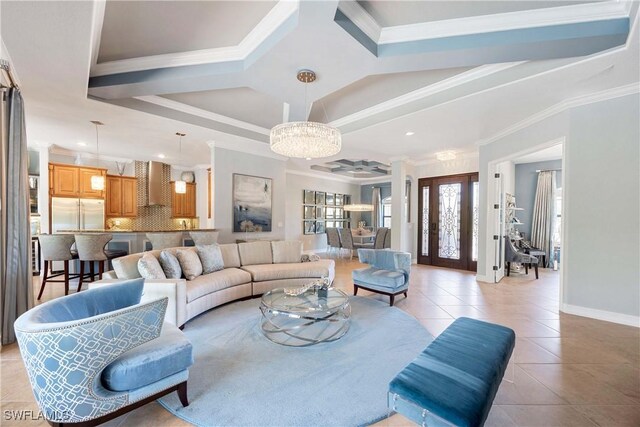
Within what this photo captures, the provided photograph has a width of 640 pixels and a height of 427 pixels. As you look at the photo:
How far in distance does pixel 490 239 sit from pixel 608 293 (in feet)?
7.06

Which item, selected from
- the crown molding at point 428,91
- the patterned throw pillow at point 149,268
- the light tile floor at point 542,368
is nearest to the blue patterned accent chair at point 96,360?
the light tile floor at point 542,368

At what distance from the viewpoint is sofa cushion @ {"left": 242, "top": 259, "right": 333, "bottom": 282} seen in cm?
434

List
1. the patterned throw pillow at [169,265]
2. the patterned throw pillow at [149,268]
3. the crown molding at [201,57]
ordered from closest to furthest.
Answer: the crown molding at [201,57], the patterned throw pillow at [149,268], the patterned throw pillow at [169,265]

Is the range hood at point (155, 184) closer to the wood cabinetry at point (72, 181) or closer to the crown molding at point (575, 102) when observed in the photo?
the wood cabinetry at point (72, 181)

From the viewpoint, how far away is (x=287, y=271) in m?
4.51

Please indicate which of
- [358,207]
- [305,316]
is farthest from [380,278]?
[358,207]

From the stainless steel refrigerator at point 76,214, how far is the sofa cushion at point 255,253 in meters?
4.44

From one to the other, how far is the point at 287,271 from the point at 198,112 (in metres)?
3.20

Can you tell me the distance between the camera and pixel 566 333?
10.3ft

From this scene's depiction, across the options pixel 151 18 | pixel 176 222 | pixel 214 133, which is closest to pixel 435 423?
pixel 151 18

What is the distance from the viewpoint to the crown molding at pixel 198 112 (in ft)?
13.7

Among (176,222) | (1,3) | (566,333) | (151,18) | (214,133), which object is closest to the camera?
(1,3)

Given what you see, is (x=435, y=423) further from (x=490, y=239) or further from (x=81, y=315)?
(x=490, y=239)

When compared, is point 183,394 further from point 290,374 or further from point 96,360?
point 290,374
